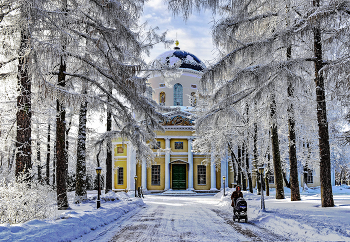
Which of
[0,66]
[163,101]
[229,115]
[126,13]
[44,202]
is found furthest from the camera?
[163,101]

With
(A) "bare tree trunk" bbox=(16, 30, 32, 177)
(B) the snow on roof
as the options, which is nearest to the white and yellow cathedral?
(B) the snow on roof

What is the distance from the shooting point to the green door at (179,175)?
38.6 m

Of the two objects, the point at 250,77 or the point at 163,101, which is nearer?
the point at 250,77

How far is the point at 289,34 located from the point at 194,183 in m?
29.6

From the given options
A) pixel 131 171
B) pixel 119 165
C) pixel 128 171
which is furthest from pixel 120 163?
pixel 131 171

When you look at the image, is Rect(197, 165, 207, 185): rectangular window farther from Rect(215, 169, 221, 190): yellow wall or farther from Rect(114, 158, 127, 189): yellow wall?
Rect(114, 158, 127, 189): yellow wall

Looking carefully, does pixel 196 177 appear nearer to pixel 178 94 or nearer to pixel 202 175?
pixel 202 175

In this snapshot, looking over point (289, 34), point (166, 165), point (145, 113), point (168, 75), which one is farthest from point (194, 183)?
point (289, 34)

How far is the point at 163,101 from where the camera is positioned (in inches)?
1695

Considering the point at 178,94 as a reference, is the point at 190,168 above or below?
below

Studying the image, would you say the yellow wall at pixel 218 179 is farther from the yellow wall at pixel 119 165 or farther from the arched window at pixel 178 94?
the yellow wall at pixel 119 165

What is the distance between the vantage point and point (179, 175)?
38.8m

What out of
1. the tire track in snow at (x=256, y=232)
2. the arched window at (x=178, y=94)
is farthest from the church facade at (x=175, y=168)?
the tire track in snow at (x=256, y=232)

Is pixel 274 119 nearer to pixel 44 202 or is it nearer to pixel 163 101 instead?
pixel 44 202
